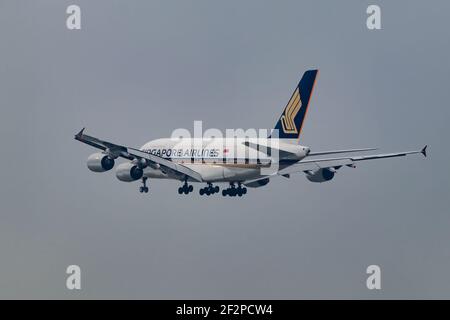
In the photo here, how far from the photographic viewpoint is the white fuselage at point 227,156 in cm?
18350

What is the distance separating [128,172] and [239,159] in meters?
10.3

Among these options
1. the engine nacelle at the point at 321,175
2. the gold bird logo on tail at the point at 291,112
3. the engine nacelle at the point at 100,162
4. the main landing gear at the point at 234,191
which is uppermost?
the gold bird logo on tail at the point at 291,112

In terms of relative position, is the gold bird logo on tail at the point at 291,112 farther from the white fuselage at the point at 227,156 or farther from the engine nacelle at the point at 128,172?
the engine nacelle at the point at 128,172

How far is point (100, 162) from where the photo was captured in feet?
613

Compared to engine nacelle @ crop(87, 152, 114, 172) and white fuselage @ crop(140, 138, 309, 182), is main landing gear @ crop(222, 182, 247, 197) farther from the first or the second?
engine nacelle @ crop(87, 152, 114, 172)

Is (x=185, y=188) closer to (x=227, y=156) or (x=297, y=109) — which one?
(x=227, y=156)

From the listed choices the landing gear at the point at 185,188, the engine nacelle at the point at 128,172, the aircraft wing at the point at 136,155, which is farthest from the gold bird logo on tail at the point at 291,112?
the engine nacelle at the point at 128,172

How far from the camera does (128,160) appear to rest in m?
193

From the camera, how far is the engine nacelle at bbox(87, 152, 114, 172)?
186 m

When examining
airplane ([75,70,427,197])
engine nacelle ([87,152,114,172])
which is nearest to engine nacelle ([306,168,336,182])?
airplane ([75,70,427,197])

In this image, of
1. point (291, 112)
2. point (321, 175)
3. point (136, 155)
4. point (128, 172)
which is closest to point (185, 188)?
point (128, 172)
